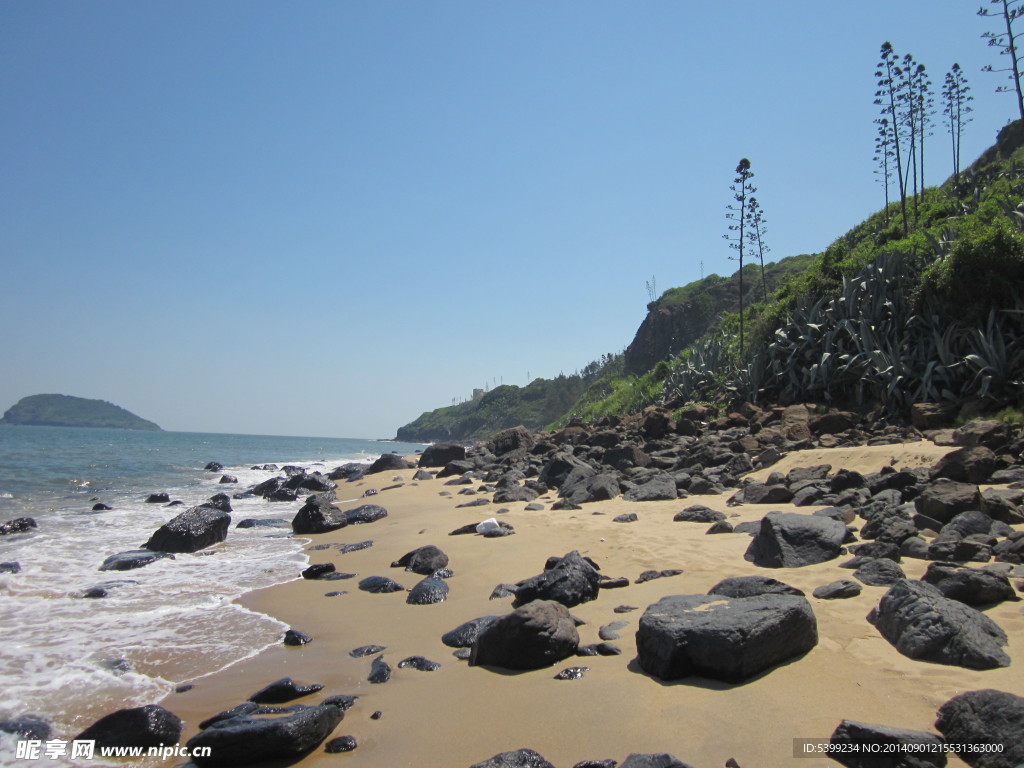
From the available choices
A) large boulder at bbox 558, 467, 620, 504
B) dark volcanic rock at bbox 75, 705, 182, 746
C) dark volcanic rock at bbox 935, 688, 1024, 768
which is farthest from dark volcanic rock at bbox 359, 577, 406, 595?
dark volcanic rock at bbox 935, 688, 1024, 768

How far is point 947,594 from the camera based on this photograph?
4480 mm

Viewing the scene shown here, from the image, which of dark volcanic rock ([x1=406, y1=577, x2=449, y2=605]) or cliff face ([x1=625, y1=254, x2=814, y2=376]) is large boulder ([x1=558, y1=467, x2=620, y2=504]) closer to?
dark volcanic rock ([x1=406, y1=577, x2=449, y2=605])

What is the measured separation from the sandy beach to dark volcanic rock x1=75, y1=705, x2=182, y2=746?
0.20 meters

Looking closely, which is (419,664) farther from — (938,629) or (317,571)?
(317,571)

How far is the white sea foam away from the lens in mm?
4812

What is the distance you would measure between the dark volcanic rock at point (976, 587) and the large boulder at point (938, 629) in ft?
0.94

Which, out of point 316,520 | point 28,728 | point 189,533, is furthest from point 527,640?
point 316,520

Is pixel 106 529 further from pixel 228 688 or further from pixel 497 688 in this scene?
pixel 497 688

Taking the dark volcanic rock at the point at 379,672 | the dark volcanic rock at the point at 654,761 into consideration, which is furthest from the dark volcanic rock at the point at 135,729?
the dark volcanic rock at the point at 654,761

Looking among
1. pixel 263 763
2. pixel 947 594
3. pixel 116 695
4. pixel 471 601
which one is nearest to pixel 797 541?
pixel 947 594

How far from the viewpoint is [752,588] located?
4895 mm

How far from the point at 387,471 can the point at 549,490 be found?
1299 cm

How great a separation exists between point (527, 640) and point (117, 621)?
4.89 m

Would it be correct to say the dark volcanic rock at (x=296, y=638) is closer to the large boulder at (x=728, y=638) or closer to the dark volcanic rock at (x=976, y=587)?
the large boulder at (x=728, y=638)
